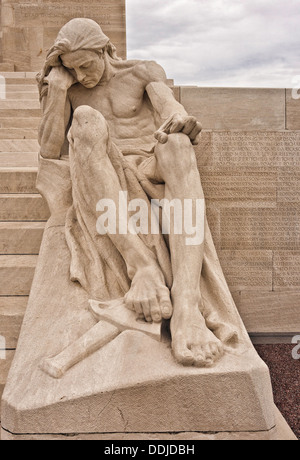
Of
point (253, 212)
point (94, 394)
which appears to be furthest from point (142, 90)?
point (94, 394)

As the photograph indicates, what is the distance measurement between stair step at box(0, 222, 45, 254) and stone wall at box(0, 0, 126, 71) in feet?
18.0

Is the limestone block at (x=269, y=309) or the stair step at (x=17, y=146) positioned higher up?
the stair step at (x=17, y=146)

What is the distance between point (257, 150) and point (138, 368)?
237cm

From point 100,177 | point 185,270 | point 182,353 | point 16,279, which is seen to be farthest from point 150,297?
point 16,279

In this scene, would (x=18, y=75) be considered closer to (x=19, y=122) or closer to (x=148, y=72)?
(x=19, y=122)

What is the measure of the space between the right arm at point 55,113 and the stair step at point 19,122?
2872mm

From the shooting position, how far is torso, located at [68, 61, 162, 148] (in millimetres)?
3980

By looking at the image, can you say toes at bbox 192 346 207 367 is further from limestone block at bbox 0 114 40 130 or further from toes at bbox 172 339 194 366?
limestone block at bbox 0 114 40 130

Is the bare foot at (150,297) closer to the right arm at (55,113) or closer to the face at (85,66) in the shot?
the right arm at (55,113)

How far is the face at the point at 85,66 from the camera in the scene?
3.66m

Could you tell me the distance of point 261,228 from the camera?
433cm

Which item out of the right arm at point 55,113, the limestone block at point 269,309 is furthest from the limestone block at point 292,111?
the right arm at point 55,113

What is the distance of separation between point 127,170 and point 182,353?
145 cm

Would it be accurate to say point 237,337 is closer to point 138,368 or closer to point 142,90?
point 138,368
